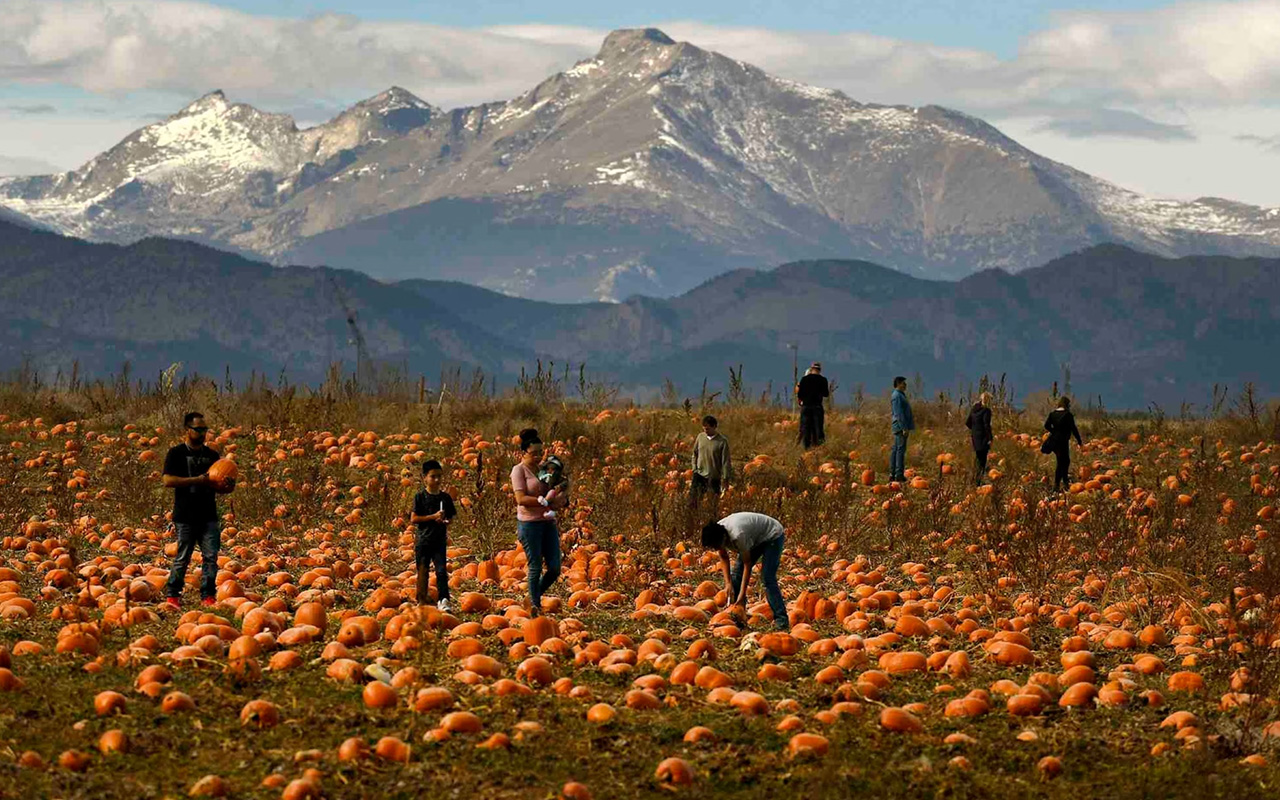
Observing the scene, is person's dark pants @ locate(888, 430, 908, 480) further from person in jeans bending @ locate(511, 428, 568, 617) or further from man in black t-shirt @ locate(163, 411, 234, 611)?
man in black t-shirt @ locate(163, 411, 234, 611)

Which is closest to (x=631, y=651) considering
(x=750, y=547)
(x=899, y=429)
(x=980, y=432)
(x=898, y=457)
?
(x=750, y=547)

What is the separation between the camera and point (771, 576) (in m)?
12.1

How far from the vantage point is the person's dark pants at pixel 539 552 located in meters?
12.6

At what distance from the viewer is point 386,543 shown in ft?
56.3

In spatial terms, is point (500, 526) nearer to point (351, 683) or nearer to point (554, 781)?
point (351, 683)

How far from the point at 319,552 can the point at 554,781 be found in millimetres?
8592

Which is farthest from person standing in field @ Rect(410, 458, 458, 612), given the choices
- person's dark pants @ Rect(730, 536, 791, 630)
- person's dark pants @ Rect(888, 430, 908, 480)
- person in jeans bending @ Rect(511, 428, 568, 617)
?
person's dark pants @ Rect(888, 430, 908, 480)

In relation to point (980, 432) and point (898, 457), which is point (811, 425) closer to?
point (898, 457)

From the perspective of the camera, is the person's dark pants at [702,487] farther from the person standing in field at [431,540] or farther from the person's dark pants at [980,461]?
the person standing in field at [431,540]

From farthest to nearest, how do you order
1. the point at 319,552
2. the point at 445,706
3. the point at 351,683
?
1. the point at 319,552
2. the point at 351,683
3. the point at 445,706

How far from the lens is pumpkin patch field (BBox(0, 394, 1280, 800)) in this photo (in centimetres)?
792

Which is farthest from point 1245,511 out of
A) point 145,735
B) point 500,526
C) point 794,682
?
point 145,735

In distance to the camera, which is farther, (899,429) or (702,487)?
(899,429)

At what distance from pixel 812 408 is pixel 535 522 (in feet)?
47.3
